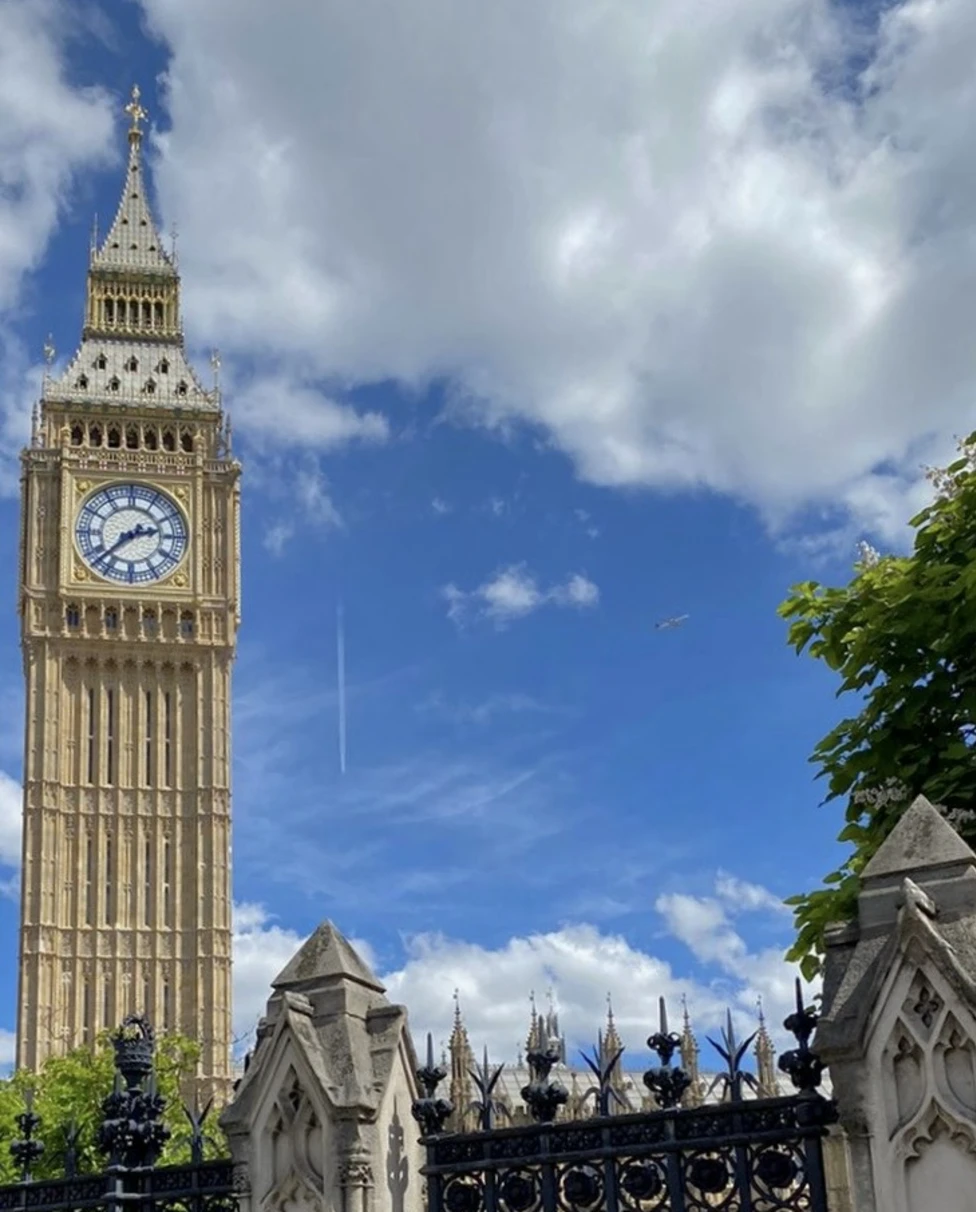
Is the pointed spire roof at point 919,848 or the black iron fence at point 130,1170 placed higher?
the pointed spire roof at point 919,848

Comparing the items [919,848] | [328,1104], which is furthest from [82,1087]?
[919,848]

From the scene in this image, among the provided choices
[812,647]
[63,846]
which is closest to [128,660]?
[63,846]

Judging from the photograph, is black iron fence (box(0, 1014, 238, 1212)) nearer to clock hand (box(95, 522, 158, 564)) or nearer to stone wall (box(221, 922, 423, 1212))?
stone wall (box(221, 922, 423, 1212))

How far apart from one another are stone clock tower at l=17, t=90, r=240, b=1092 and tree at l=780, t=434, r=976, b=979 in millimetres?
54383

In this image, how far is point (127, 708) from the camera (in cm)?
6669

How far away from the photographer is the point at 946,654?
9789 millimetres

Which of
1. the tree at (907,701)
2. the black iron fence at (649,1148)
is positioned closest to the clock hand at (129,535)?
the tree at (907,701)

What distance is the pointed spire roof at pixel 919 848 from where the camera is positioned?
6.22 m

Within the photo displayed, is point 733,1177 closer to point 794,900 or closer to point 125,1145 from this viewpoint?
point 125,1145

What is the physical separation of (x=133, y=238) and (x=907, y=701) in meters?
71.5

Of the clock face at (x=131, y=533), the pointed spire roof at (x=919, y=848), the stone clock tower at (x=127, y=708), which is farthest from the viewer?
the clock face at (x=131, y=533)

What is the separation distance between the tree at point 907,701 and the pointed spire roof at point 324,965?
9.91ft

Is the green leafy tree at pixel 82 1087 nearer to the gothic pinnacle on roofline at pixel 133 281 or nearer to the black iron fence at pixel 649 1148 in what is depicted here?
the black iron fence at pixel 649 1148

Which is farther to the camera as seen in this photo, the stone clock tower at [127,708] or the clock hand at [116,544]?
the clock hand at [116,544]
